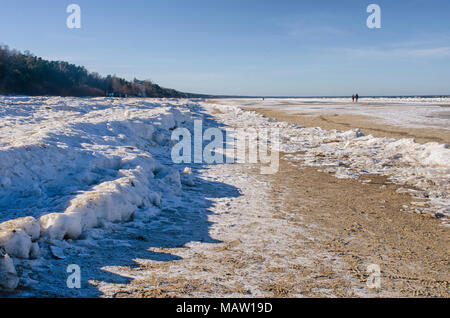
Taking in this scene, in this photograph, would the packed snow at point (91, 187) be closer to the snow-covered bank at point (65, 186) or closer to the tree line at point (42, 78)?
the snow-covered bank at point (65, 186)

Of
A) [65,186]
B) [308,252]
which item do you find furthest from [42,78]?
[308,252]

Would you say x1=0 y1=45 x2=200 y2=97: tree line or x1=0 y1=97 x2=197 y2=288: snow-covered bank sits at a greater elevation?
x1=0 y1=45 x2=200 y2=97: tree line

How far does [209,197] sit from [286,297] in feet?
11.0

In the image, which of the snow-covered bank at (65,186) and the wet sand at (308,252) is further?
the snow-covered bank at (65,186)

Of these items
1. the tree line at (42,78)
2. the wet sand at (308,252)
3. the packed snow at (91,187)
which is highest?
the tree line at (42,78)

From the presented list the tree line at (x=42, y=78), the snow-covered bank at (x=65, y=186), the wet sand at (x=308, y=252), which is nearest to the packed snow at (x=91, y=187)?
the snow-covered bank at (x=65, y=186)

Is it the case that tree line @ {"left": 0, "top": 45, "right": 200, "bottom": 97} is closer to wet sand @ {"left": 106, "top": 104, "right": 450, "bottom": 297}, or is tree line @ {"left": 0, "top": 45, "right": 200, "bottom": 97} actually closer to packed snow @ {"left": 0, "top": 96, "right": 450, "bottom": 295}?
packed snow @ {"left": 0, "top": 96, "right": 450, "bottom": 295}

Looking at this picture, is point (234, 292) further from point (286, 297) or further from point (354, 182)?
point (354, 182)

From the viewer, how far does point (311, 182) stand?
7.34 meters

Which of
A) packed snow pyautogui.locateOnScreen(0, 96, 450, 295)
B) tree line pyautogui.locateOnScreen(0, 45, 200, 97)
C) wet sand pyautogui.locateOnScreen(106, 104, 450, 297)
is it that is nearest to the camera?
wet sand pyautogui.locateOnScreen(106, 104, 450, 297)

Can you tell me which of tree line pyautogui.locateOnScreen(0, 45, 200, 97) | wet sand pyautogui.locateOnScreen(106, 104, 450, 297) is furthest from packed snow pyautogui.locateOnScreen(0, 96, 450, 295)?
tree line pyautogui.locateOnScreen(0, 45, 200, 97)

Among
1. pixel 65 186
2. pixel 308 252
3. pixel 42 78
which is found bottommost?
pixel 308 252

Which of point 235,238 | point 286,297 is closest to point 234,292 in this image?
point 286,297

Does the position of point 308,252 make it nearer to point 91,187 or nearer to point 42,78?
point 91,187
